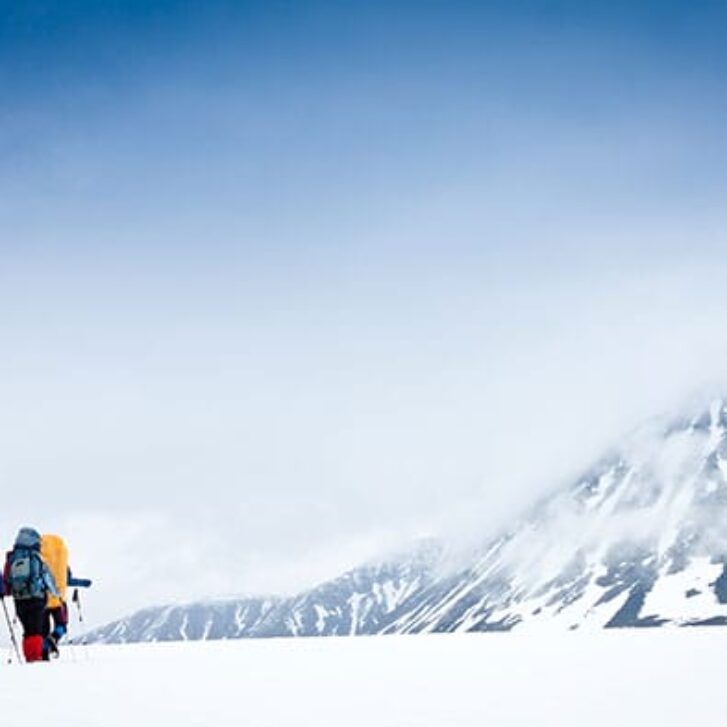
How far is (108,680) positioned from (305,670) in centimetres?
235

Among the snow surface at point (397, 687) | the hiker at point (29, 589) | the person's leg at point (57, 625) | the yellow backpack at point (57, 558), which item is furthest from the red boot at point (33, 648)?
the snow surface at point (397, 687)

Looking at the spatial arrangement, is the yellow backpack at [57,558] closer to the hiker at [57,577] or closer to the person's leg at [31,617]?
the hiker at [57,577]

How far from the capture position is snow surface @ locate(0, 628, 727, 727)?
7648 mm

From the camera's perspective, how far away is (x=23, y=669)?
13.4 metres

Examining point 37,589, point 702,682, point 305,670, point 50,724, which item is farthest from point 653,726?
point 37,589

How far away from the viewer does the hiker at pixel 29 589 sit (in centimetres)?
1678

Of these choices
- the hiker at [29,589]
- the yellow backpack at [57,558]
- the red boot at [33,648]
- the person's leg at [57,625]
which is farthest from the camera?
the yellow backpack at [57,558]

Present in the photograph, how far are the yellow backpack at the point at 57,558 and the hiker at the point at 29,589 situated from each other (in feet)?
3.08

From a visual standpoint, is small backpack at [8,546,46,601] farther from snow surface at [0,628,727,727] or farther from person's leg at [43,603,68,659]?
snow surface at [0,628,727,727]

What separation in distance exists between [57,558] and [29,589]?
1504mm

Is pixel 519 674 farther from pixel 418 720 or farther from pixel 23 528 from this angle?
pixel 23 528

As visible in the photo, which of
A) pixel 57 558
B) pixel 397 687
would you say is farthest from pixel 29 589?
pixel 397 687

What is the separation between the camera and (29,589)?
55.3 feet

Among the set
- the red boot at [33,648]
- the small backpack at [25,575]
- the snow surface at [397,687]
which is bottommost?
the snow surface at [397,687]
